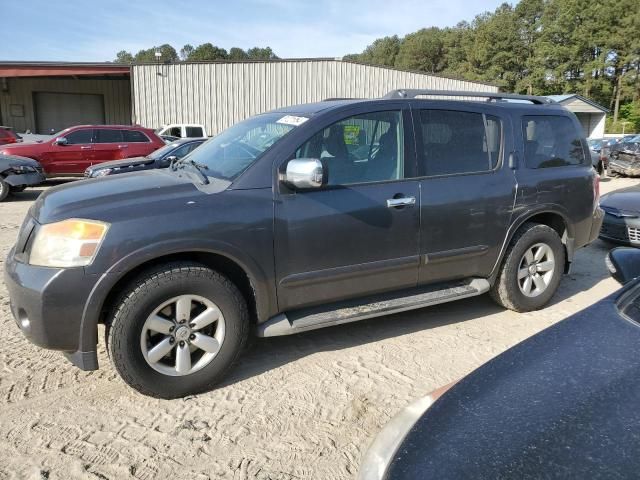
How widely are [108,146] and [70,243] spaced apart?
12.7 m

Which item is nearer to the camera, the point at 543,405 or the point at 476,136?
the point at 543,405

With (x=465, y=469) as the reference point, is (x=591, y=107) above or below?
above

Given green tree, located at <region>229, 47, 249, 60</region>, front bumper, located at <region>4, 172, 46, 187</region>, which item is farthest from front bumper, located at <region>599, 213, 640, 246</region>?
green tree, located at <region>229, 47, 249, 60</region>

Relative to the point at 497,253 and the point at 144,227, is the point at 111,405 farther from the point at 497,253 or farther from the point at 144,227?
the point at 497,253

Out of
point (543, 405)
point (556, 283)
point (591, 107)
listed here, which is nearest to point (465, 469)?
point (543, 405)

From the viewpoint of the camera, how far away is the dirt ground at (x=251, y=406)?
98.3 inches

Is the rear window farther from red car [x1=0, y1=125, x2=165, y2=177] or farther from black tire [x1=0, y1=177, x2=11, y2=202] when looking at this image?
black tire [x1=0, y1=177, x2=11, y2=202]

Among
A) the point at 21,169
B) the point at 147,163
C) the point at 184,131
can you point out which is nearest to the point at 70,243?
the point at 147,163

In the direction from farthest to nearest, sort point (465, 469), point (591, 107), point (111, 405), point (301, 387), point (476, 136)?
1. point (591, 107)
2. point (476, 136)
3. point (301, 387)
4. point (111, 405)
5. point (465, 469)

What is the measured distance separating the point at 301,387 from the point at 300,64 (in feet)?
77.7

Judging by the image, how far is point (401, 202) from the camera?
3637 millimetres

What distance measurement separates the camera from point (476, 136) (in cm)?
421

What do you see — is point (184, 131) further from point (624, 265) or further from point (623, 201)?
point (624, 265)

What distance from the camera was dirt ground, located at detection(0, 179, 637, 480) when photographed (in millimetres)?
2498
